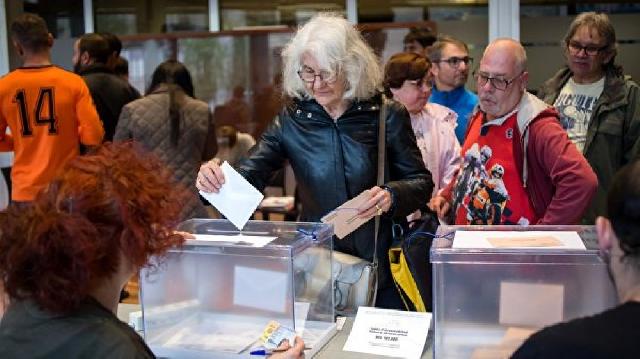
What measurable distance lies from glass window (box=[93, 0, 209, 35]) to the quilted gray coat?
2.66 m

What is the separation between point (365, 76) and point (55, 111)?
2104 millimetres

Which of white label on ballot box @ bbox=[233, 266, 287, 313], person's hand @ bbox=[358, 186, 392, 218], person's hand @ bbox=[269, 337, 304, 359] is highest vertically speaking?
person's hand @ bbox=[358, 186, 392, 218]

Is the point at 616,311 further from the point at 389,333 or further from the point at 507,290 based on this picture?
the point at 389,333

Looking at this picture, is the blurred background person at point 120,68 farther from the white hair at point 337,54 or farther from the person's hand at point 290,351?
the person's hand at point 290,351

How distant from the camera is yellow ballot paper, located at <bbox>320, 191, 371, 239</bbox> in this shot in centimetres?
196

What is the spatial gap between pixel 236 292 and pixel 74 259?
725 mm

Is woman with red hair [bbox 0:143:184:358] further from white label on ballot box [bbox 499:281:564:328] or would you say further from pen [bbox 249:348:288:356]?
white label on ballot box [bbox 499:281:564:328]

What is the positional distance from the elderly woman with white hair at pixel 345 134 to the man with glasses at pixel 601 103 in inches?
43.1

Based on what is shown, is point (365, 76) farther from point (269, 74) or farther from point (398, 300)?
point (269, 74)

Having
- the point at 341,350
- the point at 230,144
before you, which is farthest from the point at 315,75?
the point at 230,144

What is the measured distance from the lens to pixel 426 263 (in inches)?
77.6

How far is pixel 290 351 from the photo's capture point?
159 centimetres

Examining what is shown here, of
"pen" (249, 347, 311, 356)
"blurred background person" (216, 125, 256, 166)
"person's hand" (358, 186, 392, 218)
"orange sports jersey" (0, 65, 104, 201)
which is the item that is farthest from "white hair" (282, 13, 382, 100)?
"blurred background person" (216, 125, 256, 166)

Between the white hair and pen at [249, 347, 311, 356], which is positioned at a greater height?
the white hair
